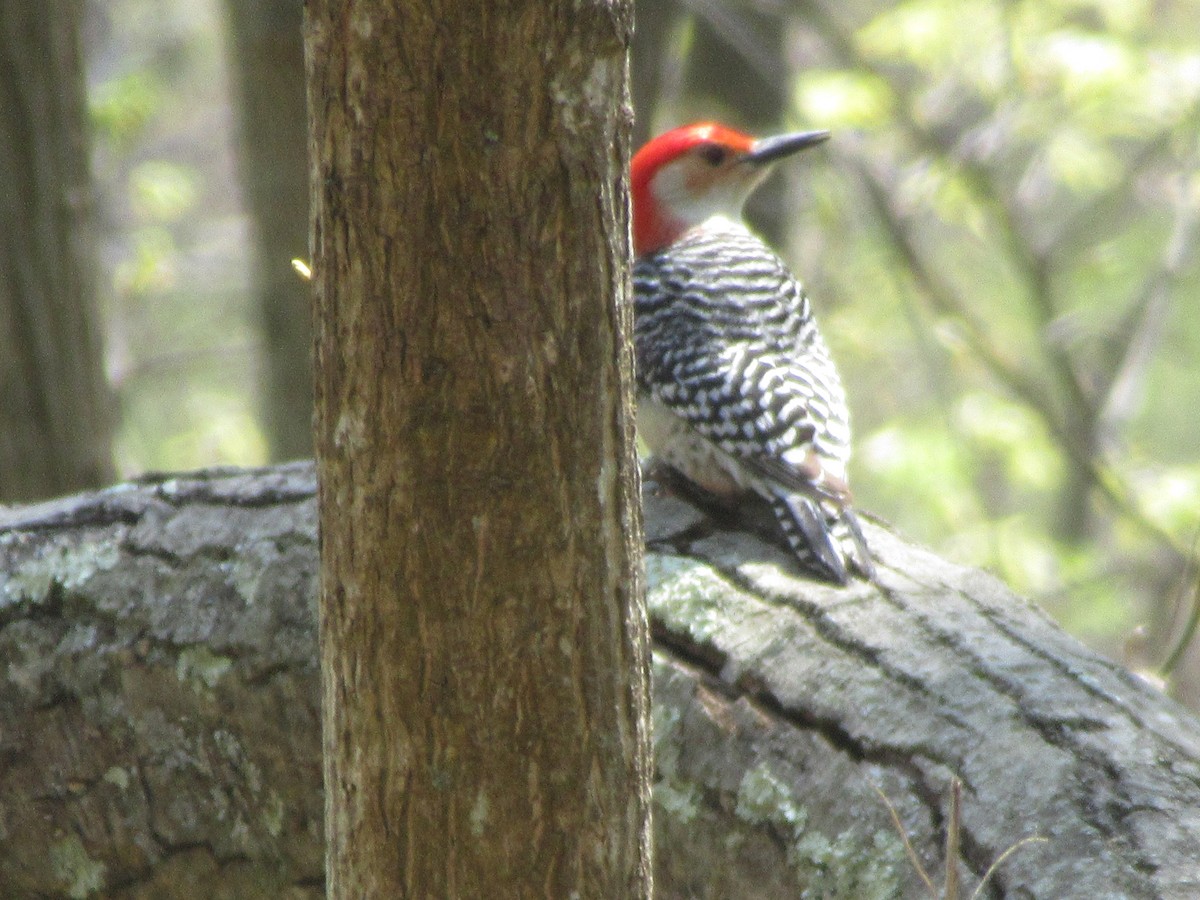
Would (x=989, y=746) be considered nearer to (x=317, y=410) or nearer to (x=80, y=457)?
(x=317, y=410)

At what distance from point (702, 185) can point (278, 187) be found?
1.52 metres

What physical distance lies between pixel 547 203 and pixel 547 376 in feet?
0.58

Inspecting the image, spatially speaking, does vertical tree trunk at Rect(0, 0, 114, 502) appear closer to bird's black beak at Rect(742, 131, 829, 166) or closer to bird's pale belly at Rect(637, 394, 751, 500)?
bird's pale belly at Rect(637, 394, 751, 500)

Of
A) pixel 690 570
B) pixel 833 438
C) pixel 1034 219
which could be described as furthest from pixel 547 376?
pixel 1034 219

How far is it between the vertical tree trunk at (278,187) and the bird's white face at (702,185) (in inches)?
49.8

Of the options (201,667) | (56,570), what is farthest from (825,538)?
(56,570)

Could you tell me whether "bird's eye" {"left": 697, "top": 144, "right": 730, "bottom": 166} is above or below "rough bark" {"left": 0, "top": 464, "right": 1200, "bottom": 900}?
above

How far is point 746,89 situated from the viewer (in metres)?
6.21

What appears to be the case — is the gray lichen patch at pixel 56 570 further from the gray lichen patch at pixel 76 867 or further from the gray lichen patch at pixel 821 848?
the gray lichen patch at pixel 821 848

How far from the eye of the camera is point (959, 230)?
10.6 meters

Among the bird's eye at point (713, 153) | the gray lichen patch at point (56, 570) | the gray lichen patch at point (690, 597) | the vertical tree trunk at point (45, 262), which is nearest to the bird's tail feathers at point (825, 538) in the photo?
the gray lichen patch at point (690, 597)

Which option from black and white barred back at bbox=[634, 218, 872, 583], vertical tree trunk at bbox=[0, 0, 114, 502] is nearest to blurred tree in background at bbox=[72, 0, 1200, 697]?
black and white barred back at bbox=[634, 218, 872, 583]

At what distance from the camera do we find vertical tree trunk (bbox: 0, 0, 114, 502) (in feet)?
12.1

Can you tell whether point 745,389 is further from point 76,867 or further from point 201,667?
point 76,867
